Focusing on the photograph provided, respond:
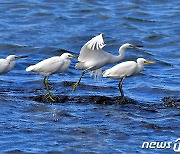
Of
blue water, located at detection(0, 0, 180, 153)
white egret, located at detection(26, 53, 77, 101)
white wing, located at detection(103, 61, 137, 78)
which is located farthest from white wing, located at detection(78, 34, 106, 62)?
blue water, located at detection(0, 0, 180, 153)

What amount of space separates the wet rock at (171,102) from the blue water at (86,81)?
0.56 ft

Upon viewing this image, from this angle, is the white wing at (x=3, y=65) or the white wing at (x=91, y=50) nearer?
the white wing at (x=91, y=50)

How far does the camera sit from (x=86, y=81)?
55.0 ft

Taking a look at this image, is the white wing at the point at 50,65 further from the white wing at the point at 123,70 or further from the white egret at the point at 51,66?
the white wing at the point at 123,70

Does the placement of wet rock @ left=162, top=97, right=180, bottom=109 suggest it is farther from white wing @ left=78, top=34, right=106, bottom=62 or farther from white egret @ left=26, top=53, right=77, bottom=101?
white egret @ left=26, top=53, right=77, bottom=101

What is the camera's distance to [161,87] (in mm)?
16109

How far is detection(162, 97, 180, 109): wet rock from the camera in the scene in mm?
14118

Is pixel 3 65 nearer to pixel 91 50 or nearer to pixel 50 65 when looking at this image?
pixel 50 65

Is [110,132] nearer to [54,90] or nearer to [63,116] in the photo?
[63,116]

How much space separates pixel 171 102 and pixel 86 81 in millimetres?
2929

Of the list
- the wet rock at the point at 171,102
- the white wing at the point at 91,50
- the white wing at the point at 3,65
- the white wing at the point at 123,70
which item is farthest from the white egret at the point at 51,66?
the wet rock at the point at 171,102

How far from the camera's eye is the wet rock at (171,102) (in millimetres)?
14118

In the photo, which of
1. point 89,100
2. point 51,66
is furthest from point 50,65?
point 89,100

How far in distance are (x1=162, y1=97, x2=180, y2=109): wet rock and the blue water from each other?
0.56 feet
